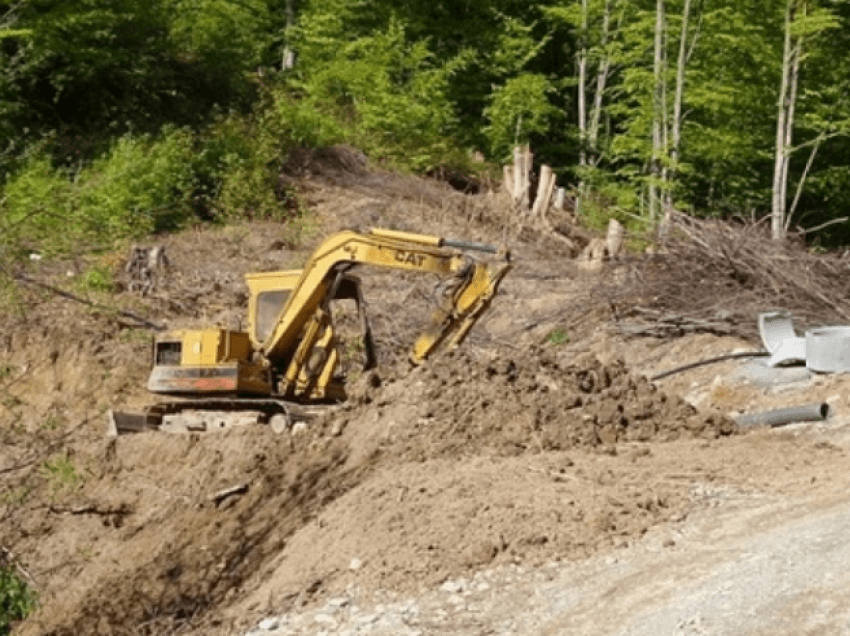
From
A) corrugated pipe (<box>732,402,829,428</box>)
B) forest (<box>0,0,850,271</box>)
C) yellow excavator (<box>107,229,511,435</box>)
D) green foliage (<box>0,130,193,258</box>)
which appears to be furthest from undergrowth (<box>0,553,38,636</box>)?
forest (<box>0,0,850,271</box>)

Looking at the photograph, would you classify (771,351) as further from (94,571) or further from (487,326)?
(94,571)

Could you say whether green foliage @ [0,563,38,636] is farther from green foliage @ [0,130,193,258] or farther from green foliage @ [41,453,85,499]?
green foliage @ [0,130,193,258]

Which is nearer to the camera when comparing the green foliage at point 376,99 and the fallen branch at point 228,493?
the fallen branch at point 228,493

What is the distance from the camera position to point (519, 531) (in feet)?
33.2

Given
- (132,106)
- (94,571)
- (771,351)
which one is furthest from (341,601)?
(132,106)

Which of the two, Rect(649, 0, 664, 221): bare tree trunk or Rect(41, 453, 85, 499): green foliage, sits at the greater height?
Rect(649, 0, 664, 221): bare tree trunk

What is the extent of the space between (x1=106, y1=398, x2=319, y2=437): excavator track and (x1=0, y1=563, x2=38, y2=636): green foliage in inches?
168

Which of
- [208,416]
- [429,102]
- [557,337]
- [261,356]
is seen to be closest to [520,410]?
[261,356]

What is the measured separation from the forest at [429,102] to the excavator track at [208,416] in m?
5.75

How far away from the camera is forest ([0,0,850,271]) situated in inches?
1003

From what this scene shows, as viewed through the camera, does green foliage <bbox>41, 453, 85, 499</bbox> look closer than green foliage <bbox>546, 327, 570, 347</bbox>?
Yes

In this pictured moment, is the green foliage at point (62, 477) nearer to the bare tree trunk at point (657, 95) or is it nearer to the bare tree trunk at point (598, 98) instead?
the bare tree trunk at point (657, 95)

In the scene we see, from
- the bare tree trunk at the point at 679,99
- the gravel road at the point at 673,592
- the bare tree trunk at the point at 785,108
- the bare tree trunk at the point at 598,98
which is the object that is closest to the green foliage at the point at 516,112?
the bare tree trunk at the point at 598,98

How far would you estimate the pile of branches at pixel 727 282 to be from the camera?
1589 cm
